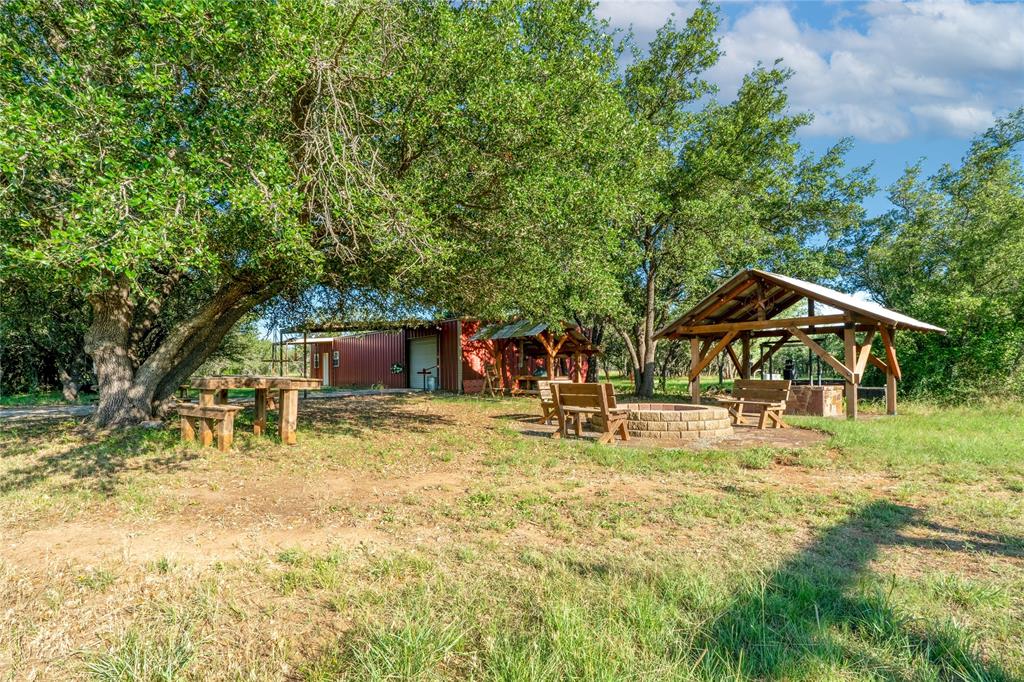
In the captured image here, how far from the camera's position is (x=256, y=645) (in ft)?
8.43

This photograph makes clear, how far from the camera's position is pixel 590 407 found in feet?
30.3

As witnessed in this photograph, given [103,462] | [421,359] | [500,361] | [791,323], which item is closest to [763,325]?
[791,323]

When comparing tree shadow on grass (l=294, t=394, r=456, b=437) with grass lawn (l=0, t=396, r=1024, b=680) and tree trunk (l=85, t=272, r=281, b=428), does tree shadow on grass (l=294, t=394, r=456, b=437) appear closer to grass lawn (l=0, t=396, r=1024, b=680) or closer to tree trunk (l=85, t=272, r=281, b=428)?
tree trunk (l=85, t=272, r=281, b=428)

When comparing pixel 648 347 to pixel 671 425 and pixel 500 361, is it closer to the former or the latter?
pixel 500 361

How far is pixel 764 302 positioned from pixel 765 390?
12.4ft

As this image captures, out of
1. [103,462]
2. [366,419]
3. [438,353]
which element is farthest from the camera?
[438,353]

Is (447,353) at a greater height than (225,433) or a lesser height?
greater

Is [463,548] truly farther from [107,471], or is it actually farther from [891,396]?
[891,396]

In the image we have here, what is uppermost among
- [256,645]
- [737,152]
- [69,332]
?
[737,152]

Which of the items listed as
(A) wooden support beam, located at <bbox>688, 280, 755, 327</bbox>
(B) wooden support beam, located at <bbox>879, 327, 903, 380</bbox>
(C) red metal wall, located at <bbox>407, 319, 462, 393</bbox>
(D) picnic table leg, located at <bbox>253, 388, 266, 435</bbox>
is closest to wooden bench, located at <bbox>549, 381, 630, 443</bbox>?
(D) picnic table leg, located at <bbox>253, 388, 266, 435</bbox>

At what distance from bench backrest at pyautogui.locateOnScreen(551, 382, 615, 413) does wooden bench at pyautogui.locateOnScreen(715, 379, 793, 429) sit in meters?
3.63

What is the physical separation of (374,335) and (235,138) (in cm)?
2173

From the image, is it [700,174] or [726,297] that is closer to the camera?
[726,297]

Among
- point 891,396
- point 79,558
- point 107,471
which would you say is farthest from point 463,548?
point 891,396
